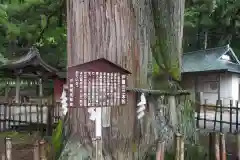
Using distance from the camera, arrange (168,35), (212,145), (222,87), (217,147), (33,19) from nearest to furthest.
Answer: (217,147) → (212,145) → (168,35) → (33,19) → (222,87)

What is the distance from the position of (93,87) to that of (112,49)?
822 millimetres

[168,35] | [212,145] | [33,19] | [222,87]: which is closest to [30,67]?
[33,19]

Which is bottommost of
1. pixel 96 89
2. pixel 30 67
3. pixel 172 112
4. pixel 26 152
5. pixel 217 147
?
pixel 26 152

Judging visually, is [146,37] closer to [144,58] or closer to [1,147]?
[144,58]

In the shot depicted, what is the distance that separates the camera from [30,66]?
11.6 meters

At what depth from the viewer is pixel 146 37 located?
145 inches

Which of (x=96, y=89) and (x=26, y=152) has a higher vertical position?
(x=96, y=89)

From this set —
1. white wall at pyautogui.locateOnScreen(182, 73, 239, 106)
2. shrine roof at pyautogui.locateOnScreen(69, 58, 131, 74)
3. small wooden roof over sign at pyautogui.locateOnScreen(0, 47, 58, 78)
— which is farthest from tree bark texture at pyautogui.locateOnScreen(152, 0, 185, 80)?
white wall at pyautogui.locateOnScreen(182, 73, 239, 106)

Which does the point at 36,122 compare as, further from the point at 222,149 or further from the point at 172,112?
the point at 222,149

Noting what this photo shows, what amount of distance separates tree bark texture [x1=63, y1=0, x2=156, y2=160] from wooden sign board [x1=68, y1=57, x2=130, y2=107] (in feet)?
1.86

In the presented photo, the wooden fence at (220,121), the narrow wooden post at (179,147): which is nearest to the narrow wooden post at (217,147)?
the narrow wooden post at (179,147)

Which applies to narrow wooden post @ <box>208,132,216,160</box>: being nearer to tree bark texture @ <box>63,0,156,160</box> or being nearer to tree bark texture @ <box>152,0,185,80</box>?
tree bark texture @ <box>63,0,156,160</box>

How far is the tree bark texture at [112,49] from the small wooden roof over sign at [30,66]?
26.9 feet

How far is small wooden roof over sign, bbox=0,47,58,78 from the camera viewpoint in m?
11.1
